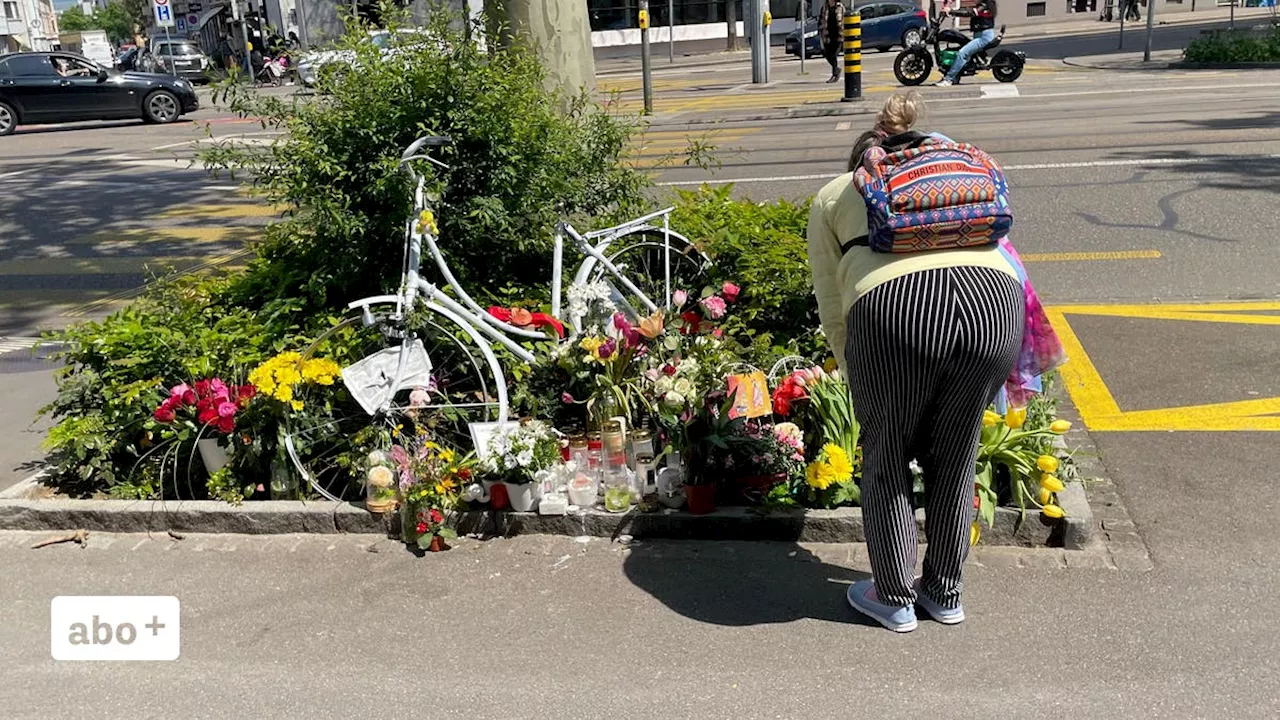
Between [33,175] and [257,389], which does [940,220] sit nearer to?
[257,389]

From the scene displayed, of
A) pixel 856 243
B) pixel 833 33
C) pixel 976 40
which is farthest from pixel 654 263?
pixel 833 33

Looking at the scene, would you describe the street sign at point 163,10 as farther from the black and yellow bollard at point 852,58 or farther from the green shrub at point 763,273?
the green shrub at point 763,273

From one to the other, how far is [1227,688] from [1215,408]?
248 centimetres

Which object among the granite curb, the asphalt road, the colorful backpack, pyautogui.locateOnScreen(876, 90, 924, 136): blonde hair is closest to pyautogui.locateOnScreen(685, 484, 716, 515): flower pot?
the granite curb

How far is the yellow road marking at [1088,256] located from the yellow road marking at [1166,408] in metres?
1.50

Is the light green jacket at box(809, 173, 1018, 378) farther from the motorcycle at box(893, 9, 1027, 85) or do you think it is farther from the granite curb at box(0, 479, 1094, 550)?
the motorcycle at box(893, 9, 1027, 85)

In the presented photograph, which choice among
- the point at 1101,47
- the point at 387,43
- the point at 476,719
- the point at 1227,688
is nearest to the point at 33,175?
the point at 387,43

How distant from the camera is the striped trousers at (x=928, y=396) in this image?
328 centimetres

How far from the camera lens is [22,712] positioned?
3574mm

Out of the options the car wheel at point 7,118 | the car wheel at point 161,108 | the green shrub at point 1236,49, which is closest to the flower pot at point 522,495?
the green shrub at point 1236,49

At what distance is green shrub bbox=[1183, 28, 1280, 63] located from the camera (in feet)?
72.0

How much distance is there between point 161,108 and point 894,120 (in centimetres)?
2383

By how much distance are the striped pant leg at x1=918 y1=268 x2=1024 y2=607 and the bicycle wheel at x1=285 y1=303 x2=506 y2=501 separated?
6.22 feet

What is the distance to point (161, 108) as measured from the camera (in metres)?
24.3
